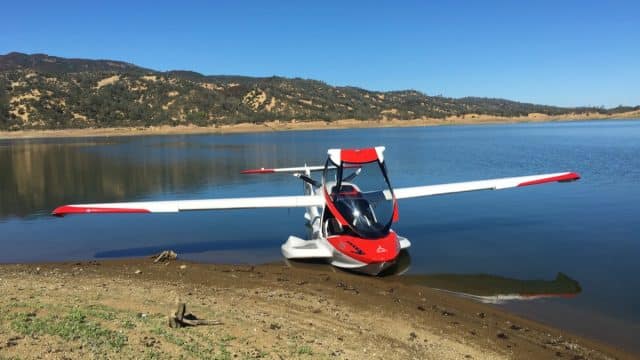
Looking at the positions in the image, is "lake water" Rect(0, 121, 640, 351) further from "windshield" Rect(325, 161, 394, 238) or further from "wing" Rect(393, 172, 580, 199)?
"windshield" Rect(325, 161, 394, 238)

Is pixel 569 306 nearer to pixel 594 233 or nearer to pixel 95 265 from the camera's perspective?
pixel 594 233

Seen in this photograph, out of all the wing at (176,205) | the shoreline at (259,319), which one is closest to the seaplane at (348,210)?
the wing at (176,205)

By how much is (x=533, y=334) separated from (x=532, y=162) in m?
29.9

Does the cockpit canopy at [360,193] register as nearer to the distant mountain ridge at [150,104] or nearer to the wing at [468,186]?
the wing at [468,186]

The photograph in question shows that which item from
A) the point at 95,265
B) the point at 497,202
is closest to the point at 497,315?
the point at 95,265

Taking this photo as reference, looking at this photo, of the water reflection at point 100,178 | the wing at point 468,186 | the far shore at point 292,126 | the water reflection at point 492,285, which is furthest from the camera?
the far shore at point 292,126

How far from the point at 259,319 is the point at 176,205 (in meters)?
6.51

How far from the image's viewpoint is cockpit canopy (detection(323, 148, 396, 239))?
12.3 metres

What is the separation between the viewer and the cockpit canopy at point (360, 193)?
12258 millimetres

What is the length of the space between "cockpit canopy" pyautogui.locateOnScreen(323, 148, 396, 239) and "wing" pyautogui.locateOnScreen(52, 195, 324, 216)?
747 millimetres

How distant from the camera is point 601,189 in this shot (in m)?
23.2

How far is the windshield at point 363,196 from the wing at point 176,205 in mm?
740

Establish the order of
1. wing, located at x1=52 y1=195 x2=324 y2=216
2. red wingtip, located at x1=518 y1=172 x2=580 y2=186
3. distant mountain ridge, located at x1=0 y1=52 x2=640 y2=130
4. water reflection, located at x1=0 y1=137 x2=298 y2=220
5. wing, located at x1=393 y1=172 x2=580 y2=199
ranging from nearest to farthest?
wing, located at x1=52 y1=195 x2=324 y2=216 < wing, located at x1=393 y1=172 x2=580 y2=199 < red wingtip, located at x1=518 y1=172 x2=580 y2=186 < water reflection, located at x1=0 y1=137 x2=298 y2=220 < distant mountain ridge, located at x1=0 y1=52 x2=640 y2=130

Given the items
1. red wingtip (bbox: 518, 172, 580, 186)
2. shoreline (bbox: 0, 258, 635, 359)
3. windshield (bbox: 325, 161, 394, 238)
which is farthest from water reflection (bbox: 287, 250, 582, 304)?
red wingtip (bbox: 518, 172, 580, 186)
